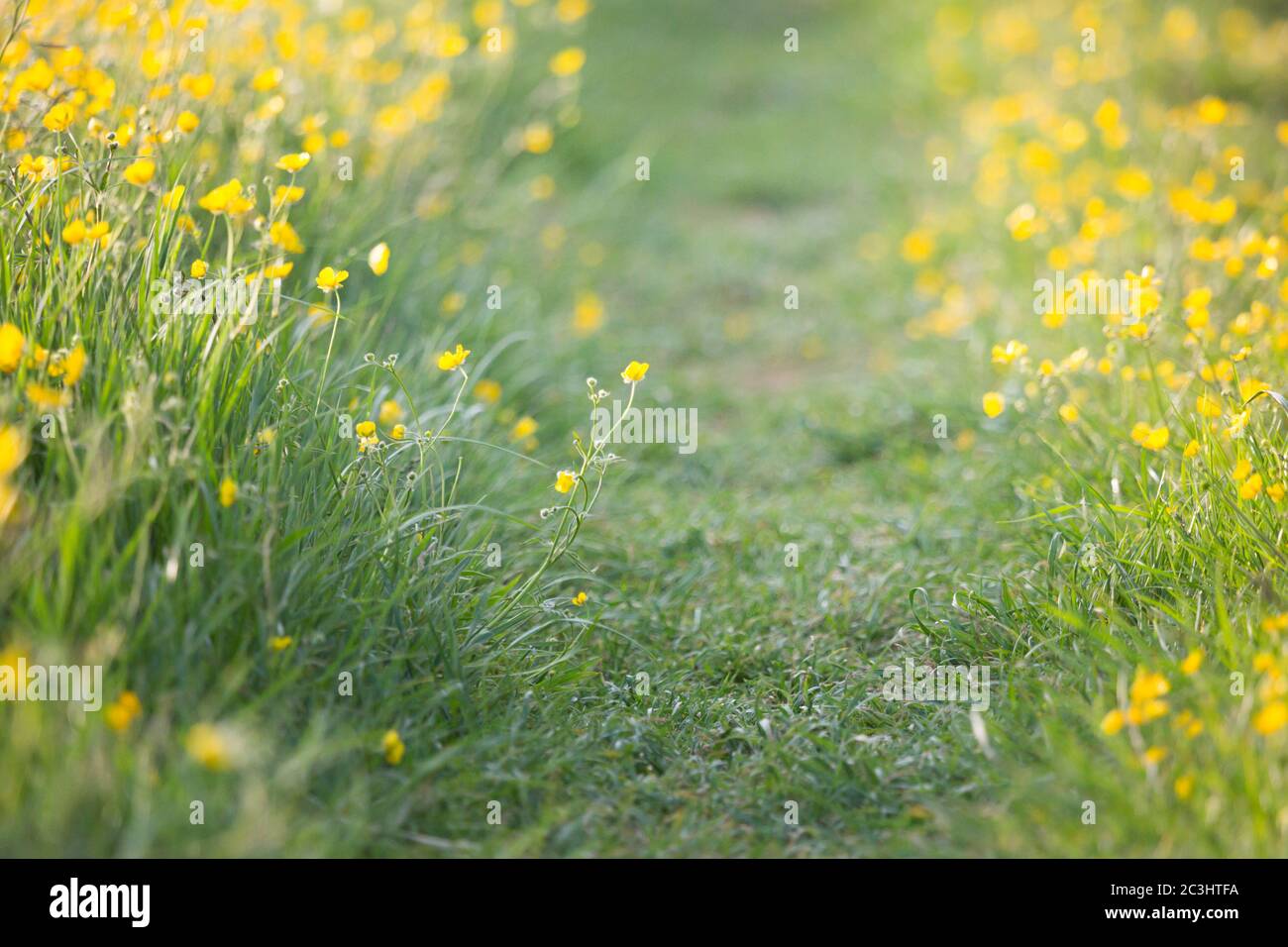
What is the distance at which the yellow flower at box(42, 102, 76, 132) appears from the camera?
2496 millimetres

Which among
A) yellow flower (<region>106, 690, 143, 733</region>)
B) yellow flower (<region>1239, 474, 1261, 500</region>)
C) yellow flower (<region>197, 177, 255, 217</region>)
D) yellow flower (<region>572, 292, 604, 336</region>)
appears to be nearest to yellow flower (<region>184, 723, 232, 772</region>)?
yellow flower (<region>106, 690, 143, 733</region>)

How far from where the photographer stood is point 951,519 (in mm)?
3301

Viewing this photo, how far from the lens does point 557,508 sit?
250 cm

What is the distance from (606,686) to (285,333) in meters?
1.26

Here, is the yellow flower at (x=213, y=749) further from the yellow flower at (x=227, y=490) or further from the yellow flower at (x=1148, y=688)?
the yellow flower at (x=1148, y=688)

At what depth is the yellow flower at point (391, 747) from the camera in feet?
6.86

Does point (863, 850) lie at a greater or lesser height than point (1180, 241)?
lesser

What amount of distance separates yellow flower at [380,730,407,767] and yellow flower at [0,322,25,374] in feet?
3.22

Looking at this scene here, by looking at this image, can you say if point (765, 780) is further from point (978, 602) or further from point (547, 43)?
point (547, 43)

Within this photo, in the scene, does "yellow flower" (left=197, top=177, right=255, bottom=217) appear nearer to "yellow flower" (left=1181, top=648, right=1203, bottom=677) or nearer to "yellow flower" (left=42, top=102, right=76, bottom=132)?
"yellow flower" (left=42, top=102, right=76, bottom=132)

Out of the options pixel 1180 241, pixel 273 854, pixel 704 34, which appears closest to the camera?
pixel 273 854

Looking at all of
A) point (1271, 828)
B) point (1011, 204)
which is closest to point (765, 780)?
point (1271, 828)

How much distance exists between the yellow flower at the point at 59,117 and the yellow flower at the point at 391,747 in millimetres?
1561

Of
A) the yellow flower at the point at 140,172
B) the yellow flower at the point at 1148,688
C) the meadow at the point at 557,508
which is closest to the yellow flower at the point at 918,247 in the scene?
the meadow at the point at 557,508
